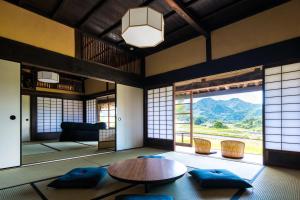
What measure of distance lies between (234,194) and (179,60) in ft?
12.5

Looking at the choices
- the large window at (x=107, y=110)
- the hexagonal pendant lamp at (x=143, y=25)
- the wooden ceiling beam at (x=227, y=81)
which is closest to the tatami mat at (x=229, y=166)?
the hexagonal pendant lamp at (x=143, y=25)

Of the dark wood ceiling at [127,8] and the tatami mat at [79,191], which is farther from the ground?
the dark wood ceiling at [127,8]

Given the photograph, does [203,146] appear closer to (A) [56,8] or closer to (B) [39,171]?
(B) [39,171]

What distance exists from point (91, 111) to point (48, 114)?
1.99 meters

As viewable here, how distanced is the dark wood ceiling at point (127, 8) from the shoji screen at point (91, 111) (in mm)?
5179

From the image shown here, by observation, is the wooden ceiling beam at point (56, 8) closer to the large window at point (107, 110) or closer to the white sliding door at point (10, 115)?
the white sliding door at point (10, 115)

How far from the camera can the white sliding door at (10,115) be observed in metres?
3.45

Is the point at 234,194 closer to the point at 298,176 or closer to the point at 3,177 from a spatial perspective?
the point at 298,176

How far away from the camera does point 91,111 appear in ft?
31.6

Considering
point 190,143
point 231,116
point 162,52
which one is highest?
point 162,52

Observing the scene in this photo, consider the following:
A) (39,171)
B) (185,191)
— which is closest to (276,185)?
(185,191)

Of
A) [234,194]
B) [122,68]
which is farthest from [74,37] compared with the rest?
[234,194]

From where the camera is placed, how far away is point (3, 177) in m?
2.97

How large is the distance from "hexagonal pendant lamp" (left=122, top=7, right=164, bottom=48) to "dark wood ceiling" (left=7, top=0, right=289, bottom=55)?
4.37 feet
